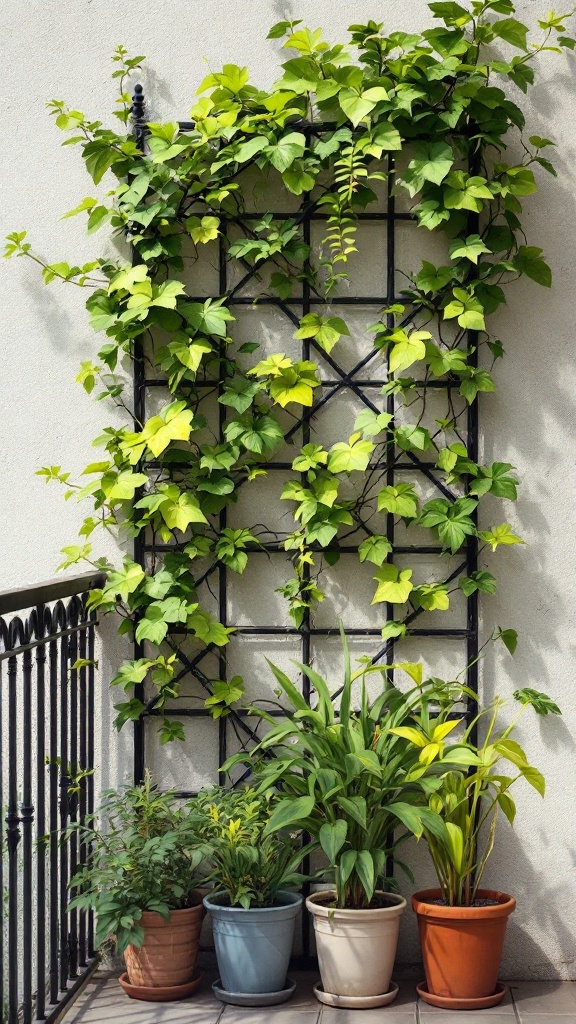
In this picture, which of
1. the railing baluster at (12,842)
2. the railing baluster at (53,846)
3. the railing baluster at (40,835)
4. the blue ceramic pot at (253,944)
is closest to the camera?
the railing baluster at (12,842)

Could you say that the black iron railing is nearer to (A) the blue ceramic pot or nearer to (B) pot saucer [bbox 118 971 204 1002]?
(B) pot saucer [bbox 118 971 204 1002]

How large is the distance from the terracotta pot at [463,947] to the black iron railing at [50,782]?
98cm

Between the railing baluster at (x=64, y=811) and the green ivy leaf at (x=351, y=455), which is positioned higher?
the green ivy leaf at (x=351, y=455)

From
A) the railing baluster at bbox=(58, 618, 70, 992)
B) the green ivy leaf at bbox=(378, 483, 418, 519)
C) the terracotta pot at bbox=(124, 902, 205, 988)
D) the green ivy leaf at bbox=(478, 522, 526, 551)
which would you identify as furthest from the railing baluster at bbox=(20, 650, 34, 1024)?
the green ivy leaf at bbox=(478, 522, 526, 551)

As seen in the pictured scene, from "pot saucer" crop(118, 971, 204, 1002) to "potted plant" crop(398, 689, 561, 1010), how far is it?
650mm

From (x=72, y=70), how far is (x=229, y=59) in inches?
18.9

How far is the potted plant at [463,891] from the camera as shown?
3.06m

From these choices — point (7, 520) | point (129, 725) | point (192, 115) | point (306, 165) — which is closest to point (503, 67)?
point (306, 165)

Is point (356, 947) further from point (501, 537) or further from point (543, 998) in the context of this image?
point (501, 537)

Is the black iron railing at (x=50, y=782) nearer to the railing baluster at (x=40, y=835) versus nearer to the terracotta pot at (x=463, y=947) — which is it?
the railing baluster at (x=40, y=835)

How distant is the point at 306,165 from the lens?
3.31 meters

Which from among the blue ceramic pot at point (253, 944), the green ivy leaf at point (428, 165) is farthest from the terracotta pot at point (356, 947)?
the green ivy leaf at point (428, 165)

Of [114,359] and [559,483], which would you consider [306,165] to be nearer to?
[114,359]

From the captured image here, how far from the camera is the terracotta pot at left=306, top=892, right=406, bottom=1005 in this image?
3.03m
